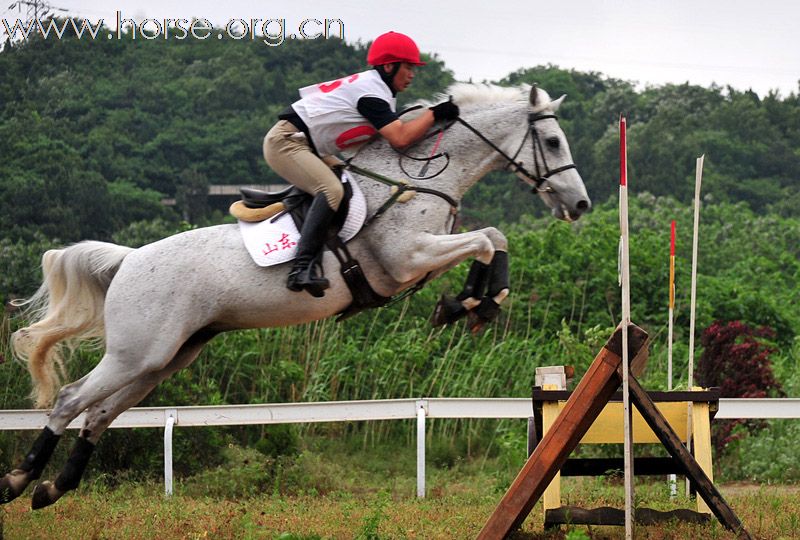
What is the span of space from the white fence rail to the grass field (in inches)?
17.4

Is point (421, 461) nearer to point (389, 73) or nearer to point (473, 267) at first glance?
point (473, 267)

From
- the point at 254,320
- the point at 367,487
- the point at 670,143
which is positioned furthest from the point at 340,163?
the point at 670,143

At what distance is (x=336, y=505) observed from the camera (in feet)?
26.3

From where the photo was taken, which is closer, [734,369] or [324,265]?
[324,265]

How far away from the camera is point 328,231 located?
6.17m

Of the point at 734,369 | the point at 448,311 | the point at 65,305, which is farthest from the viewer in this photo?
the point at 734,369

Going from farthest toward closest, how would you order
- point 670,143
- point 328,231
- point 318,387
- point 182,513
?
1. point 670,143
2. point 318,387
3. point 182,513
4. point 328,231

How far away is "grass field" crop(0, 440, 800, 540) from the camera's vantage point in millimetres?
6465

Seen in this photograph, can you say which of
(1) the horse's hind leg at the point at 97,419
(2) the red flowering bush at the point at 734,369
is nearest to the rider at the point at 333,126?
(1) the horse's hind leg at the point at 97,419

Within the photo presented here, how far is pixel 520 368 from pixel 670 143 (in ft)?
57.7

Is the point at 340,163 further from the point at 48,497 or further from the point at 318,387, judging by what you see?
the point at 318,387

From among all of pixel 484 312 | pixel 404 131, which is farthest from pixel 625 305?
pixel 404 131

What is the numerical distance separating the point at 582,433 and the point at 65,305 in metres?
3.24

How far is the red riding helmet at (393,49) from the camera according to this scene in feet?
20.4
